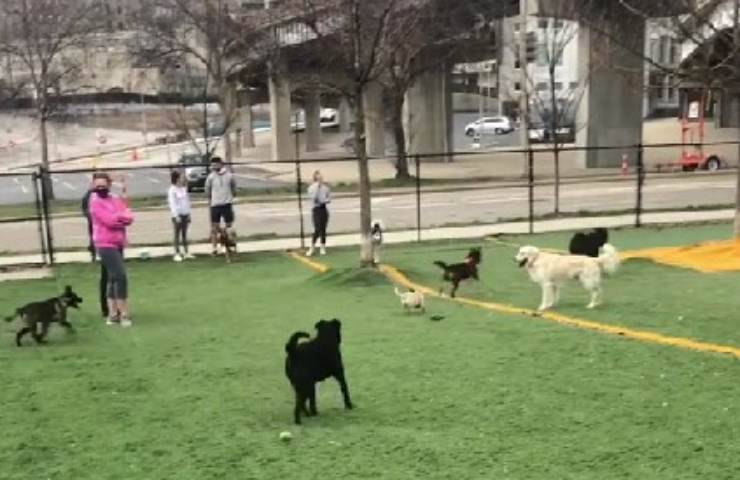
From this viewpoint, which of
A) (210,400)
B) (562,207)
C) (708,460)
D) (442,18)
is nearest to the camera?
(708,460)

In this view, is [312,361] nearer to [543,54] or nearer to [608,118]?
[608,118]

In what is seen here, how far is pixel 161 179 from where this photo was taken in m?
46.4

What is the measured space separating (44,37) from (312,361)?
109ft

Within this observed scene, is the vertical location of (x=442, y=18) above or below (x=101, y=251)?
above

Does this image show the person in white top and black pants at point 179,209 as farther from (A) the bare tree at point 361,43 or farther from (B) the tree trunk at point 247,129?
(B) the tree trunk at point 247,129

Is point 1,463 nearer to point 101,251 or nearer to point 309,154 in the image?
point 101,251

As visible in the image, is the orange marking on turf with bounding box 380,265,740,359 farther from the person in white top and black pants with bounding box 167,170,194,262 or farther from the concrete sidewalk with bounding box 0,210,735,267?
the concrete sidewalk with bounding box 0,210,735,267

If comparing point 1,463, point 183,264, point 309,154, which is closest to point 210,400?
point 1,463

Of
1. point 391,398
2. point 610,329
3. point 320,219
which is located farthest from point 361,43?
point 391,398

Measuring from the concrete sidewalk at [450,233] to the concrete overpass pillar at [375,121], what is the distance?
23598mm

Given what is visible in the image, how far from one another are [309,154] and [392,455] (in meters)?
57.7

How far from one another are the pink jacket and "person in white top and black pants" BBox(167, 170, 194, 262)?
6.72 m

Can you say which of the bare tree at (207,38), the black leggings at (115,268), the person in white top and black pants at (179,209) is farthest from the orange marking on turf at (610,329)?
the bare tree at (207,38)

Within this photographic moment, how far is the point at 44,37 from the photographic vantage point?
35562mm
